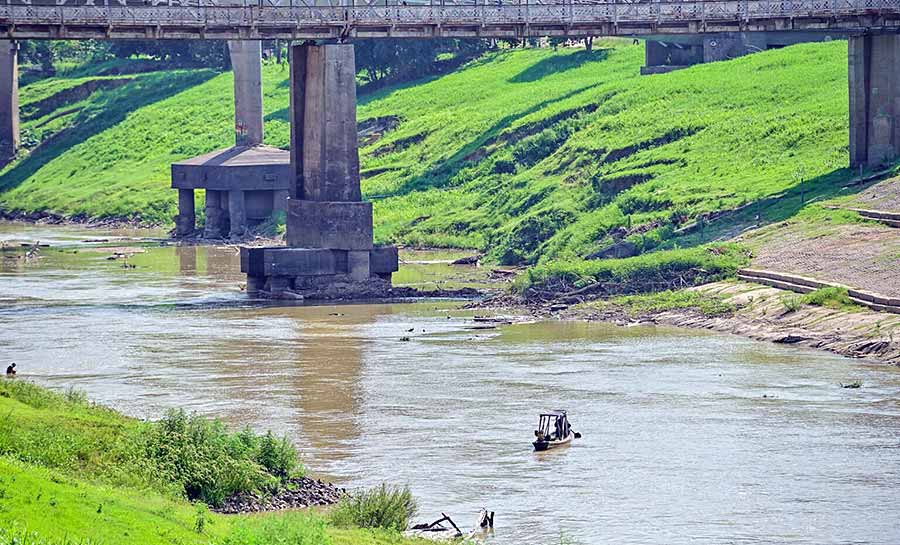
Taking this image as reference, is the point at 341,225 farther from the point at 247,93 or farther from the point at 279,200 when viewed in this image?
the point at 247,93

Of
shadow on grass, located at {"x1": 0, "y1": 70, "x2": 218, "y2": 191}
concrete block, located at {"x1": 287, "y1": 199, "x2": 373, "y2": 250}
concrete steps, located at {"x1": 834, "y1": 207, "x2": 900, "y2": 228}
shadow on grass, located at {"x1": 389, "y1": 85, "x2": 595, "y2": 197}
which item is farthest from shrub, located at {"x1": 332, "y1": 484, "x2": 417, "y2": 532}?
shadow on grass, located at {"x1": 0, "y1": 70, "x2": 218, "y2": 191}

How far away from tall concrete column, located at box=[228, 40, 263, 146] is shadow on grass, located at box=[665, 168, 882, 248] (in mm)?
34833

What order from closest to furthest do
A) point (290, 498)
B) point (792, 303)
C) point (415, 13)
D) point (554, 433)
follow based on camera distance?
point (290, 498), point (554, 433), point (792, 303), point (415, 13)

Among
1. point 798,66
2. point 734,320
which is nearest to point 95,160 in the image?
point 798,66

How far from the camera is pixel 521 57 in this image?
120875mm

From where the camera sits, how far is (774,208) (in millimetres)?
71312

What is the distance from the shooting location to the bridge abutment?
70750mm

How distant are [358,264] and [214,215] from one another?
28048mm

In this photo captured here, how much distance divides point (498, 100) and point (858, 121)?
116ft

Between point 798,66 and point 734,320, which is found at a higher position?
point 798,66

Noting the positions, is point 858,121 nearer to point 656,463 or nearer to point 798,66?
point 798,66

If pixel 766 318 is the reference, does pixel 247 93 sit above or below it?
above

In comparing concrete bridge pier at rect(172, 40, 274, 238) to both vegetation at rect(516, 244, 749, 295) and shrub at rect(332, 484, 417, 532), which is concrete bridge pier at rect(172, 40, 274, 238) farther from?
shrub at rect(332, 484, 417, 532)

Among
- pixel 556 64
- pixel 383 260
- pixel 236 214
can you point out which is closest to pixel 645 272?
pixel 383 260
